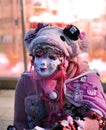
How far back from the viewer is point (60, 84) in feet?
7.41

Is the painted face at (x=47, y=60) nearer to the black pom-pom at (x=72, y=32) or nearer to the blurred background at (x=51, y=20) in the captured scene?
the black pom-pom at (x=72, y=32)

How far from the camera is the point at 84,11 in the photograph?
4.89m

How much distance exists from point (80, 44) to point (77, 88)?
30 centimetres

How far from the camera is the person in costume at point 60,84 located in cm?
217

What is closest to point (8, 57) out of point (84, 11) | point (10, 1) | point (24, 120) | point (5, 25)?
point (5, 25)

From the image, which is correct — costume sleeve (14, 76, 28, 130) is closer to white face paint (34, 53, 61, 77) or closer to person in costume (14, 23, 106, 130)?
person in costume (14, 23, 106, 130)

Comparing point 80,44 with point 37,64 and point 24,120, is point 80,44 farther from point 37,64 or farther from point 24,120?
point 24,120

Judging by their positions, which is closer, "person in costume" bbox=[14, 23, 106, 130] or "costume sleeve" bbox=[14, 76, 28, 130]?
"person in costume" bbox=[14, 23, 106, 130]

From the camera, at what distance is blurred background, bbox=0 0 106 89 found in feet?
16.1

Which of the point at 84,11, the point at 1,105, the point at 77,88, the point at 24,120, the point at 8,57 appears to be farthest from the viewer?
the point at 8,57

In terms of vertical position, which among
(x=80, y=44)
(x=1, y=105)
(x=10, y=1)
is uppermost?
(x=10, y=1)

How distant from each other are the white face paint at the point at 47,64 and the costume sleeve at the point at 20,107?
0.24m

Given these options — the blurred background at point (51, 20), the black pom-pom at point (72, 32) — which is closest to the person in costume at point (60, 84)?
the black pom-pom at point (72, 32)

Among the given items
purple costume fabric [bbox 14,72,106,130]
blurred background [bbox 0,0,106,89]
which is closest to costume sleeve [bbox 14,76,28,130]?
purple costume fabric [bbox 14,72,106,130]
